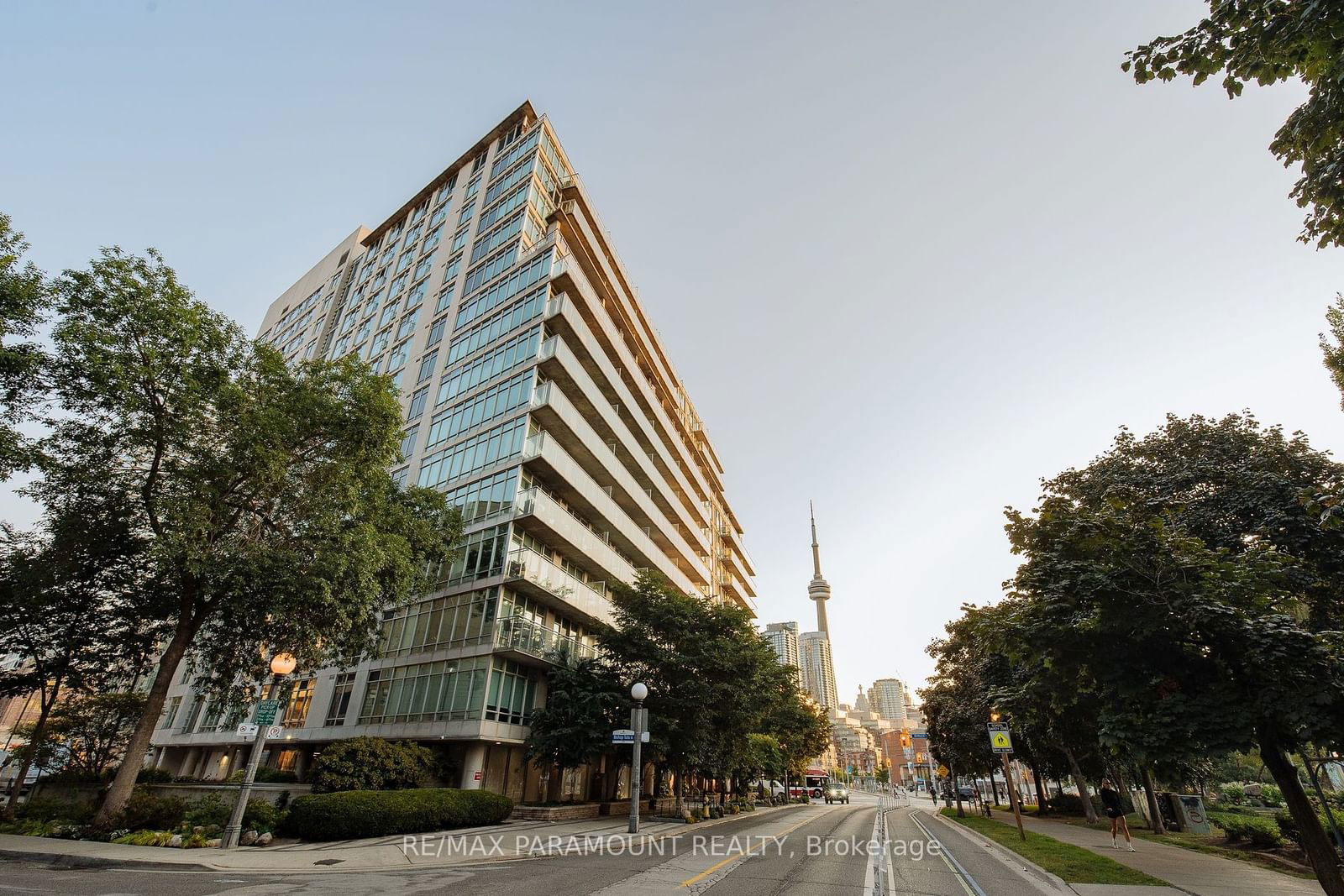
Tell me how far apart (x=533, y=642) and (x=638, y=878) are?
1785 centimetres

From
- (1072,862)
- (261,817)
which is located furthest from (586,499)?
(1072,862)

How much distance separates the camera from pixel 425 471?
3419cm

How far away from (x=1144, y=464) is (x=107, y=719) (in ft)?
139

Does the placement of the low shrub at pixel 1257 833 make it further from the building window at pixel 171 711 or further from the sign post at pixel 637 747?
the building window at pixel 171 711

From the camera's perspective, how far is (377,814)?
51.9 ft

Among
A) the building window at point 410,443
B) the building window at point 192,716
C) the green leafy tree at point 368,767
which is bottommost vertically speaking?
the green leafy tree at point 368,767

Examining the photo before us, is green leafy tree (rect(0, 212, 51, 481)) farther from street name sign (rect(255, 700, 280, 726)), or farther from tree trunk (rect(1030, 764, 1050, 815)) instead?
tree trunk (rect(1030, 764, 1050, 815))

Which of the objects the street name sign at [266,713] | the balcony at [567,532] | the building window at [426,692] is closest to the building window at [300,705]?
the building window at [426,692]

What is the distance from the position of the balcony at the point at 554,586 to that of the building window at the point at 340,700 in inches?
439

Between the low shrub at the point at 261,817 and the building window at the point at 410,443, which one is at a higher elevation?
the building window at the point at 410,443

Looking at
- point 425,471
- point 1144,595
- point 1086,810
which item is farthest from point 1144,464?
point 425,471

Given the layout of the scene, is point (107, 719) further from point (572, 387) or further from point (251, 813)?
point (572, 387)

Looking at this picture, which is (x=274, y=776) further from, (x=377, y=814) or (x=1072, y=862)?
(x=1072, y=862)

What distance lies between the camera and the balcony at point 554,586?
1067 inches
